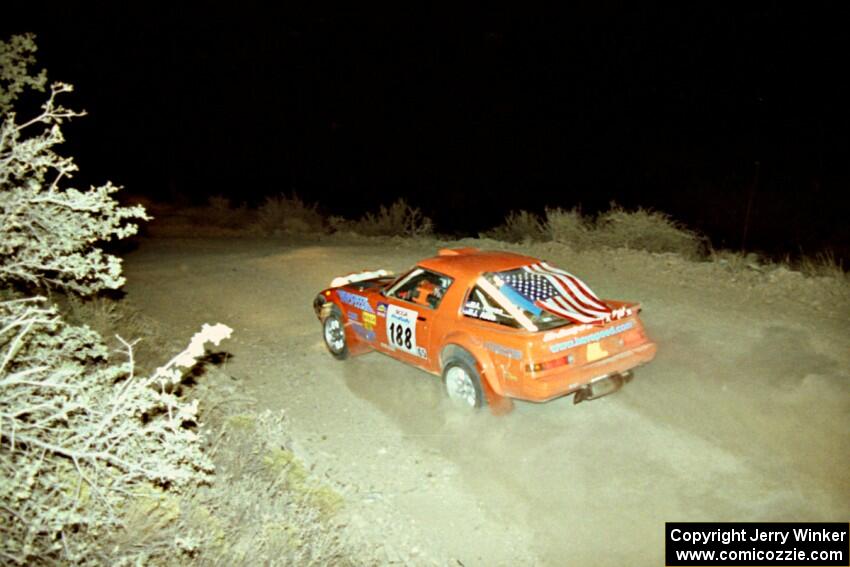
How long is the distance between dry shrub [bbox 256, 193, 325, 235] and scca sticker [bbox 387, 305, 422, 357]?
12578 mm

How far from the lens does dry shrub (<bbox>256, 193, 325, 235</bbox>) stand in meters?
19.5

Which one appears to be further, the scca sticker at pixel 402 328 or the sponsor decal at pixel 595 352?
the scca sticker at pixel 402 328

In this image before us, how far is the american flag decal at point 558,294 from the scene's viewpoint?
6.11 metres

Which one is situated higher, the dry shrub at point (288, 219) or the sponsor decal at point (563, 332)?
the sponsor decal at point (563, 332)

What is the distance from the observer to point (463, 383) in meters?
6.36

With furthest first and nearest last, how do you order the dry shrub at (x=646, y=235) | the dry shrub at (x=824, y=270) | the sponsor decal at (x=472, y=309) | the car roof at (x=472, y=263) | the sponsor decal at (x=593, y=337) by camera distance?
1. the dry shrub at (x=646, y=235)
2. the dry shrub at (x=824, y=270)
3. the car roof at (x=472, y=263)
4. the sponsor decal at (x=472, y=309)
5. the sponsor decal at (x=593, y=337)

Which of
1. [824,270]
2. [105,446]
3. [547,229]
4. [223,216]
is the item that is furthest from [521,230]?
[105,446]

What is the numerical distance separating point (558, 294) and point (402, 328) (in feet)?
5.64

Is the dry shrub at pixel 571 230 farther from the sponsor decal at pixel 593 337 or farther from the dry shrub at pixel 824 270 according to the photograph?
the sponsor decal at pixel 593 337

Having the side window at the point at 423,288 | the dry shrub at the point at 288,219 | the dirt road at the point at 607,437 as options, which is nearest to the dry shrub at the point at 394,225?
the dry shrub at the point at 288,219

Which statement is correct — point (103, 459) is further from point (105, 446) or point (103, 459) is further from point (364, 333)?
point (364, 333)

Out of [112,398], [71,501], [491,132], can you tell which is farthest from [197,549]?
[491,132]

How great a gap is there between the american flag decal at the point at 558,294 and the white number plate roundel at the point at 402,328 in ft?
3.75

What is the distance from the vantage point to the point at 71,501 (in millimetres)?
3510
